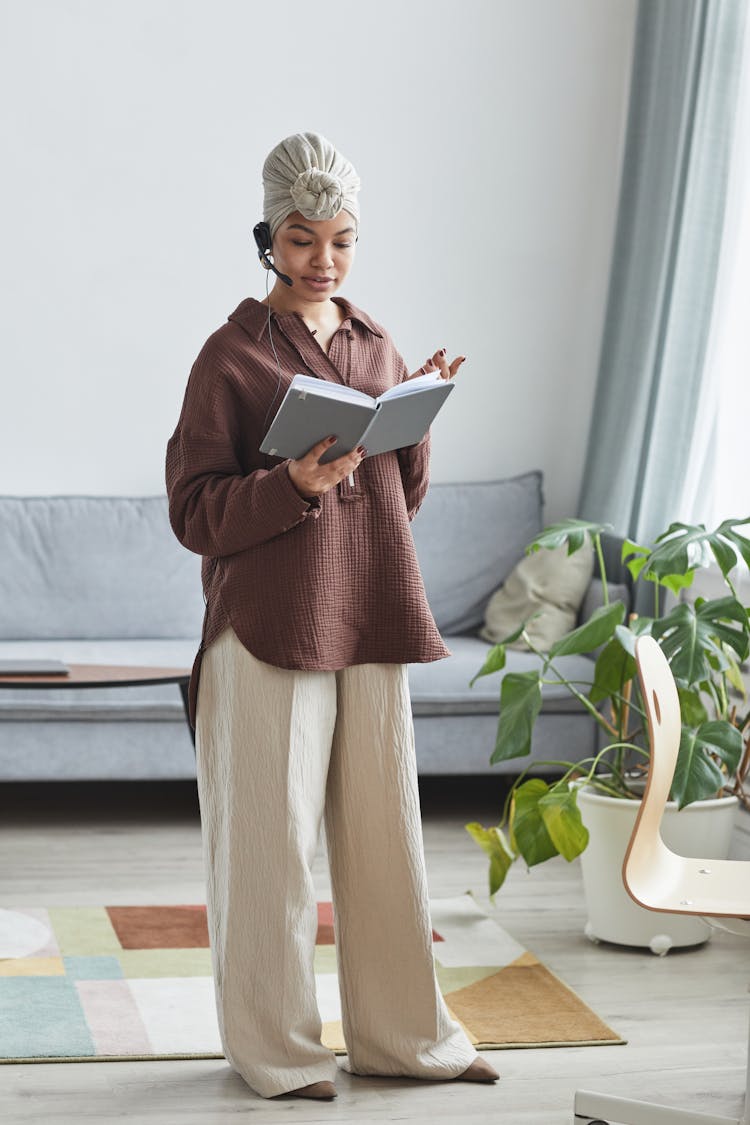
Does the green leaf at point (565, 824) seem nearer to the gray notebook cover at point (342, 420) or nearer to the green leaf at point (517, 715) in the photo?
the green leaf at point (517, 715)

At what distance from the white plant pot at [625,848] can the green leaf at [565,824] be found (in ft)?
0.48

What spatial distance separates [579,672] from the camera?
157 inches

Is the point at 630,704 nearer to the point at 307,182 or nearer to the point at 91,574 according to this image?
the point at 307,182

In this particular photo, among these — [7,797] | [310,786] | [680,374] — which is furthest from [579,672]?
[310,786]

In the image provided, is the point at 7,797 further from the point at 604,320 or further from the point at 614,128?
the point at 614,128

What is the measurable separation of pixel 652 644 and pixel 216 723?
2.20ft

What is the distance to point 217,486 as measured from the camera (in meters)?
2.09

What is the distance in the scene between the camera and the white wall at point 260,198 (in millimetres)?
4371

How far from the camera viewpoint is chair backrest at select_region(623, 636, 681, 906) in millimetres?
1987

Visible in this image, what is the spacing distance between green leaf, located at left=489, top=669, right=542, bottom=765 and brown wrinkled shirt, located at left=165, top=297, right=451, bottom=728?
0.84 metres

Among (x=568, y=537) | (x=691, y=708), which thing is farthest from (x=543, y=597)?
(x=691, y=708)

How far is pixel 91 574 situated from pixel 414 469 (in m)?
2.12

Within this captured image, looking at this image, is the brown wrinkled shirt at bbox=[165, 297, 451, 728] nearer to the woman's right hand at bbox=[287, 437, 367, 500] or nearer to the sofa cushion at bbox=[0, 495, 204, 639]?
the woman's right hand at bbox=[287, 437, 367, 500]

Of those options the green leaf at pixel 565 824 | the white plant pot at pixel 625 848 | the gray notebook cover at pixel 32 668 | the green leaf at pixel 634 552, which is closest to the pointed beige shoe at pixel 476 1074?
the green leaf at pixel 565 824
